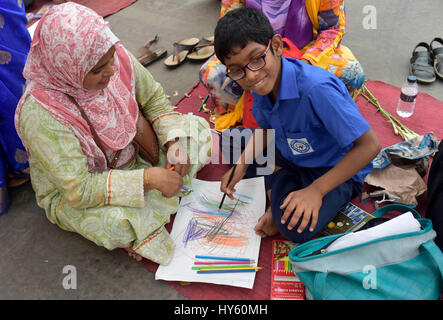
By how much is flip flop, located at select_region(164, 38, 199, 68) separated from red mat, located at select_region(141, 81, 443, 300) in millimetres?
387

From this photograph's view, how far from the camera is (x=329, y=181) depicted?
4.63 feet

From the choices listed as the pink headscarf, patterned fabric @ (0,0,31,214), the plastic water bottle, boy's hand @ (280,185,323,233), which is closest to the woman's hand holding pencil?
boy's hand @ (280,185,323,233)

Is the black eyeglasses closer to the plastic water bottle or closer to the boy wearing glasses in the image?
the boy wearing glasses

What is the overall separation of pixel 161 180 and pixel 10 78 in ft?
3.55

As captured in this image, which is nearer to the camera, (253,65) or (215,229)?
(253,65)

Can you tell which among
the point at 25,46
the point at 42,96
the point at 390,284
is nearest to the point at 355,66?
the point at 390,284

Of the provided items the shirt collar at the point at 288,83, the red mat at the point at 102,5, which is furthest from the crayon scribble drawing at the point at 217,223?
the red mat at the point at 102,5

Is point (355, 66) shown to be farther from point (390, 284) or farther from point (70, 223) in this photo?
point (70, 223)

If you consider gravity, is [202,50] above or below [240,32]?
below

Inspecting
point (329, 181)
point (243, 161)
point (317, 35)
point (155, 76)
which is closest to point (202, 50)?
point (155, 76)

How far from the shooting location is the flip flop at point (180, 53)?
298 centimetres

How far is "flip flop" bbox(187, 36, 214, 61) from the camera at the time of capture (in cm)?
295

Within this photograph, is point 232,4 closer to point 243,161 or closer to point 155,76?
point 155,76

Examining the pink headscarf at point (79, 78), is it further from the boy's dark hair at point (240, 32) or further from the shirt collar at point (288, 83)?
the shirt collar at point (288, 83)
